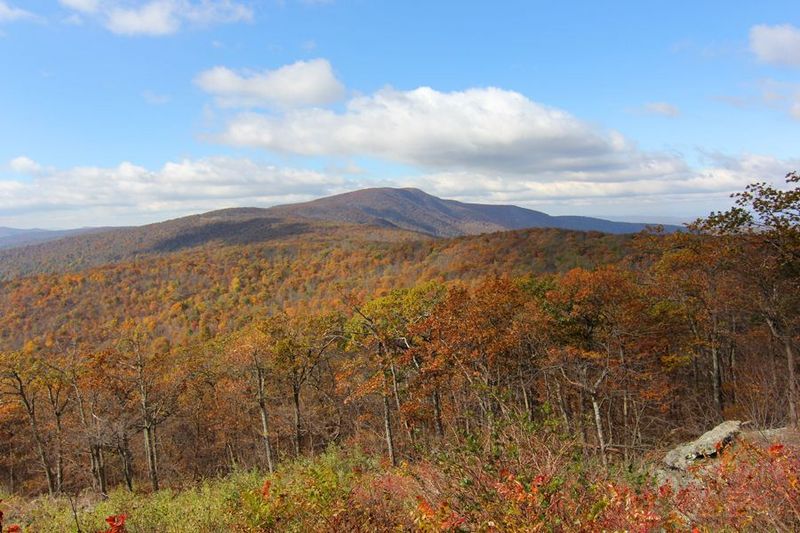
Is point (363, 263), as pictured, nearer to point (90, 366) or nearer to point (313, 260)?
point (313, 260)

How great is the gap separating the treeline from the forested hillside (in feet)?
0.54

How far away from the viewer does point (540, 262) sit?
2527 inches

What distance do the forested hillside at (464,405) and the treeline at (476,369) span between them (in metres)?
0.17

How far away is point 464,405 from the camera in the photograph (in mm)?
10891

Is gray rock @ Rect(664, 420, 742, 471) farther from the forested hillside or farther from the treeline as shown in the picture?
the treeline

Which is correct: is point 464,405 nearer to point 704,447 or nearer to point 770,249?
point 704,447

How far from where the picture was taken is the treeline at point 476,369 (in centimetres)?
1666

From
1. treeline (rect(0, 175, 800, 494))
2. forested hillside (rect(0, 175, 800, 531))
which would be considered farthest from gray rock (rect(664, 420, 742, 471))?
treeline (rect(0, 175, 800, 494))

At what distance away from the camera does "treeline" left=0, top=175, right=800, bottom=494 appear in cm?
1666

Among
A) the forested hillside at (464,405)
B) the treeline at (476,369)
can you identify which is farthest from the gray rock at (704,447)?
the treeline at (476,369)

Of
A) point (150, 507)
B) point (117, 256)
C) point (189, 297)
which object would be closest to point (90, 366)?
point (150, 507)

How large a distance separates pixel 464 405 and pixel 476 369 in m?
6.59

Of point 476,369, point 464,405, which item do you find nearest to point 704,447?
point 464,405

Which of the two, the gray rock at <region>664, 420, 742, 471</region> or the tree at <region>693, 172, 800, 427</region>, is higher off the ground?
the tree at <region>693, 172, 800, 427</region>
